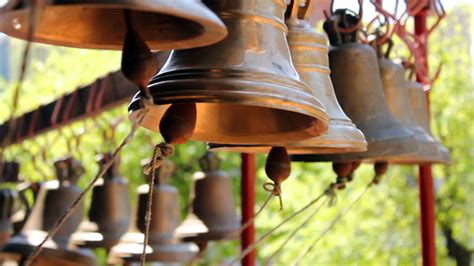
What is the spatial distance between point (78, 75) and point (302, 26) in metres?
10.2

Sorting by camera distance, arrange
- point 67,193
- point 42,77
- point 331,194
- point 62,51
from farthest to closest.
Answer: point 62,51 → point 42,77 → point 67,193 → point 331,194

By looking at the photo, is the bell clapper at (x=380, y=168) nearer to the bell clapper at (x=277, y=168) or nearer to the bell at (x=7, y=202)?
the bell clapper at (x=277, y=168)

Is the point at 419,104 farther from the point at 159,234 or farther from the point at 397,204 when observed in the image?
the point at 397,204

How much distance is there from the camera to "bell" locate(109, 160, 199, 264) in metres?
4.03

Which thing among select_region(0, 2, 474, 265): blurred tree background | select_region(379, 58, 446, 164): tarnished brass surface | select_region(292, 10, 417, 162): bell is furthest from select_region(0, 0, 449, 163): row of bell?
select_region(0, 2, 474, 265): blurred tree background

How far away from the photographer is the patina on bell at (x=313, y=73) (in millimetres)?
2111

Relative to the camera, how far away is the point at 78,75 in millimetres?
12117

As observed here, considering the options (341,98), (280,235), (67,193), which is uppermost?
(341,98)

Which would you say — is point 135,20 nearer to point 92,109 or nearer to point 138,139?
point 92,109

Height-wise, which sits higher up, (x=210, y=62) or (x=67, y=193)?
(x=210, y=62)

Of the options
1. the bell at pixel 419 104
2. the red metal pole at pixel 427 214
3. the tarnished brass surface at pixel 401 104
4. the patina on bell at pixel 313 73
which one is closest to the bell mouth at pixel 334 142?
the patina on bell at pixel 313 73

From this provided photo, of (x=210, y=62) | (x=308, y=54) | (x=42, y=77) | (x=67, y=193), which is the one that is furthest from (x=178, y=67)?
(x=42, y=77)

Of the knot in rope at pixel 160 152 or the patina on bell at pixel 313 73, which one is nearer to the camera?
the knot in rope at pixel 160 152

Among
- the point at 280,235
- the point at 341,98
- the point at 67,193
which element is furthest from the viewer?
the point at 280,235
